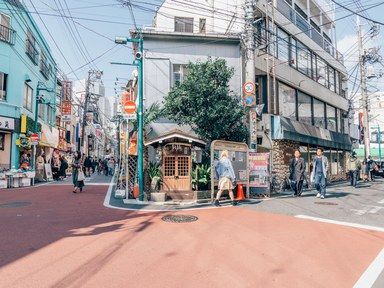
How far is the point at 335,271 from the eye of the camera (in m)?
4.43

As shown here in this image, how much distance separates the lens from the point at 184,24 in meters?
19.2

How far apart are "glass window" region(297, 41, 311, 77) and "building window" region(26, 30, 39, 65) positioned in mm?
19802

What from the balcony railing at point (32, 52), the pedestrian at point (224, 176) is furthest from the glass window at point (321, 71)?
the balcony railing at point (32, 52)

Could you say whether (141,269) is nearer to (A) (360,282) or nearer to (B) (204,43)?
(A) (360,282)

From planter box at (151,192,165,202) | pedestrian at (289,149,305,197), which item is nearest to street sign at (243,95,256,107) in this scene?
pedestrian at (289,149,305,197)

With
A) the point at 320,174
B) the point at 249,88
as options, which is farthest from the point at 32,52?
the point at 320,174

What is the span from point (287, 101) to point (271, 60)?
3.37 meters

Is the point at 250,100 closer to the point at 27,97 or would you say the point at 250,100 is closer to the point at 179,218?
the point at 179,218

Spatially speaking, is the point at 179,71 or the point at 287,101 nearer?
the point at 179,71

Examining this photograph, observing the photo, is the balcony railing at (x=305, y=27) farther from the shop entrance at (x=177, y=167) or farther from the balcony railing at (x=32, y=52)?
the balcony railing at (x=32, y=52)

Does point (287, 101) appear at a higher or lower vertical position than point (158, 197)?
higher

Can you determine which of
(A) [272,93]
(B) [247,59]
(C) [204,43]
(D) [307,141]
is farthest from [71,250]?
(D) [307,141]

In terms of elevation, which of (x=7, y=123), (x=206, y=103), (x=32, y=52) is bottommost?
(x=7, y=123)

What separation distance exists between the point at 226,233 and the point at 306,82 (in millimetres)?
19558
